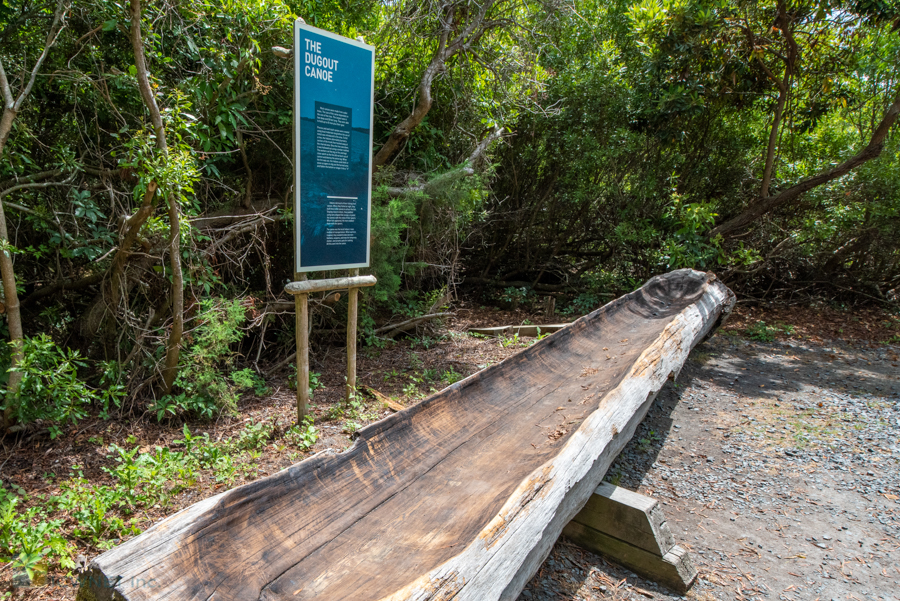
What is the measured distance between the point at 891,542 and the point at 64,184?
5763 millimetres

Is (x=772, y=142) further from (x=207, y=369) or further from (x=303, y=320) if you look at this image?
(x=207, y=369)

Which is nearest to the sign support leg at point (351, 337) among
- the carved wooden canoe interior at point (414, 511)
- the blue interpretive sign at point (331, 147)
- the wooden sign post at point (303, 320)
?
the wooden sign post at point (303, 320)

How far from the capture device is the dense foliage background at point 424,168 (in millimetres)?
3584

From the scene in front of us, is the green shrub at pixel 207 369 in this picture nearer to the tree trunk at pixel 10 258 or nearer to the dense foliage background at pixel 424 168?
the dense foliage background at pixel 424 168

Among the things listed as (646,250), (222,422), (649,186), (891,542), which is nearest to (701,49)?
(649,186)

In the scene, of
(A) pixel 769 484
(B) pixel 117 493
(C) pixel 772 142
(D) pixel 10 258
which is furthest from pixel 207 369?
(C) pixel 772 142

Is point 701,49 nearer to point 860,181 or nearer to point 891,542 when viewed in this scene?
point 860,181

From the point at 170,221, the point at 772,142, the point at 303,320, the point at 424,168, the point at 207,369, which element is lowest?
the point at 207,369

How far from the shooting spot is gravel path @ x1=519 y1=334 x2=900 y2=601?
8.30 ft

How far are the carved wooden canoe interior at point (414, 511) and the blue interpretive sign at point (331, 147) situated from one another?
4.54 ft

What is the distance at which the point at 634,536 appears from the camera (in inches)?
102

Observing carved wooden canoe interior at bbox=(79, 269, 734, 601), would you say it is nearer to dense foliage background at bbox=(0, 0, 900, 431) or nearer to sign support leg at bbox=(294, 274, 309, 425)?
sign support leg at bbox=(294, 274, 309, 425)

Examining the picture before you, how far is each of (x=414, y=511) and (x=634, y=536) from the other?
116 centimetres

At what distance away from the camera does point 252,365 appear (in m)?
5.00
